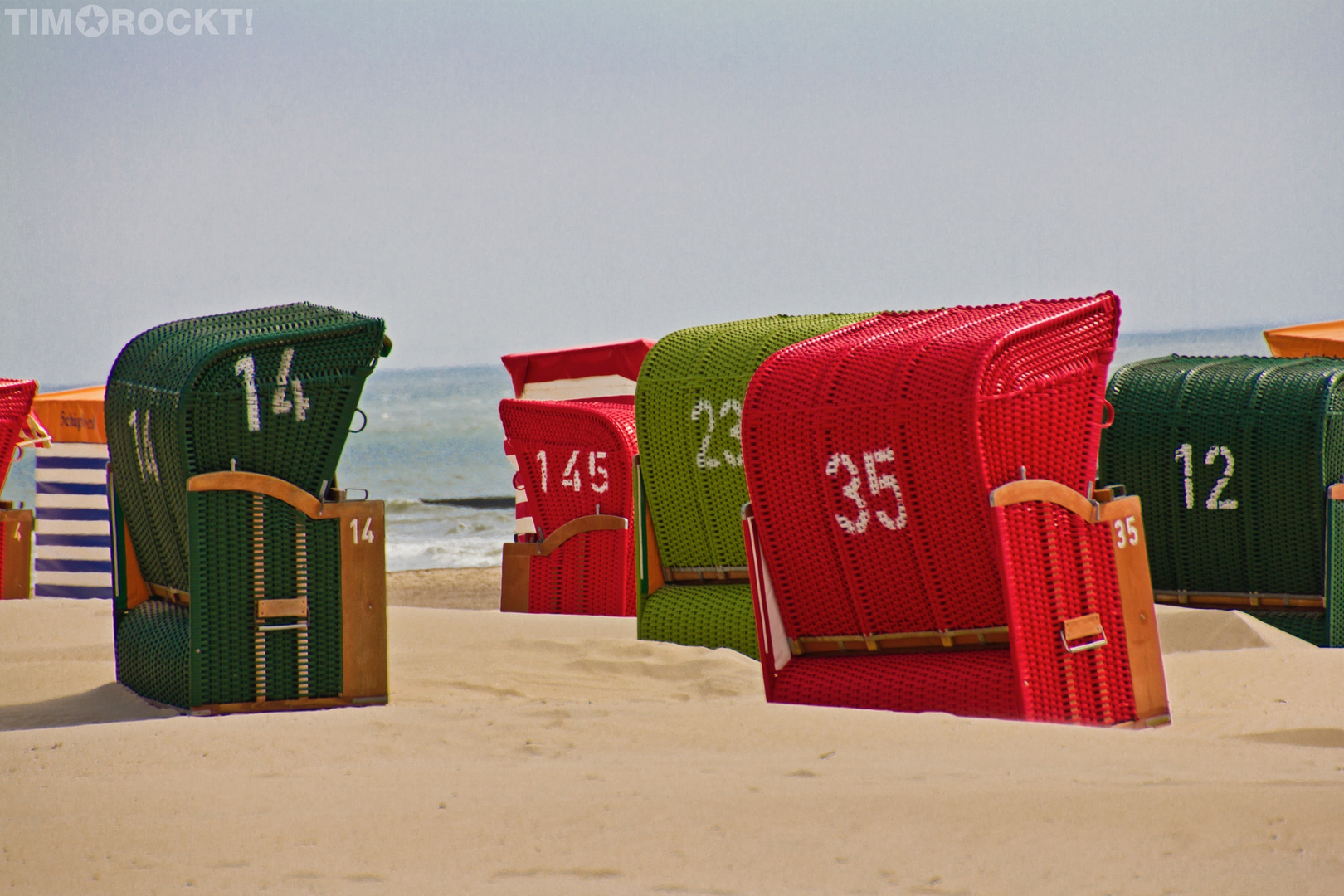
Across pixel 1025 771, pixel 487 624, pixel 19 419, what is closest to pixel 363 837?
pixel 1025 771

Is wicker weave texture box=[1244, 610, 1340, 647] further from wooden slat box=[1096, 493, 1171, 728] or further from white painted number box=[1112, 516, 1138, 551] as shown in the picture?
white painted number box=[1112, 516, 1138, 551]

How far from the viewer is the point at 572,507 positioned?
986 centimetres

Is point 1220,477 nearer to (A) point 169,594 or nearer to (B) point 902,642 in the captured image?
(B) point 902,642

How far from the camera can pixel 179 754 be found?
183 inches

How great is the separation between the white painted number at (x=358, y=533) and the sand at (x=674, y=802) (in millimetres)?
903

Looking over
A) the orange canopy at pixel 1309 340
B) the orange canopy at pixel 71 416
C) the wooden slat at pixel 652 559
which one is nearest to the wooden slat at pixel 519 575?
the wooden slat at pixel 652 559

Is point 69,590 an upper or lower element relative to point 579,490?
lower

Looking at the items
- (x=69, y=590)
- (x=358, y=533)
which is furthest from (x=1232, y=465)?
(x=69, y=590)

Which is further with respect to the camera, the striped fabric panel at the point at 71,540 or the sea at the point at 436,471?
the sea at the point at 436,471

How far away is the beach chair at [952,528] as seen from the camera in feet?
16.7

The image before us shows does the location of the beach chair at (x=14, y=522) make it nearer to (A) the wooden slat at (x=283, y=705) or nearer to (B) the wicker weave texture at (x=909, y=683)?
(A) the wooden slat at (x=283, y=705)

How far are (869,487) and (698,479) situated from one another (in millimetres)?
2260

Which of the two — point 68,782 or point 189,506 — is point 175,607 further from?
point 68,782

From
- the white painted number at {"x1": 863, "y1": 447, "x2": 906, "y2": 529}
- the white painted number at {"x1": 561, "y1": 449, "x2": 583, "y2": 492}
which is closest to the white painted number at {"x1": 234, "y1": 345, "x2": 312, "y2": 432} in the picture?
the white painted number at {"x1": 863, "y1": 447, "x2": 906, "y2": 529}
